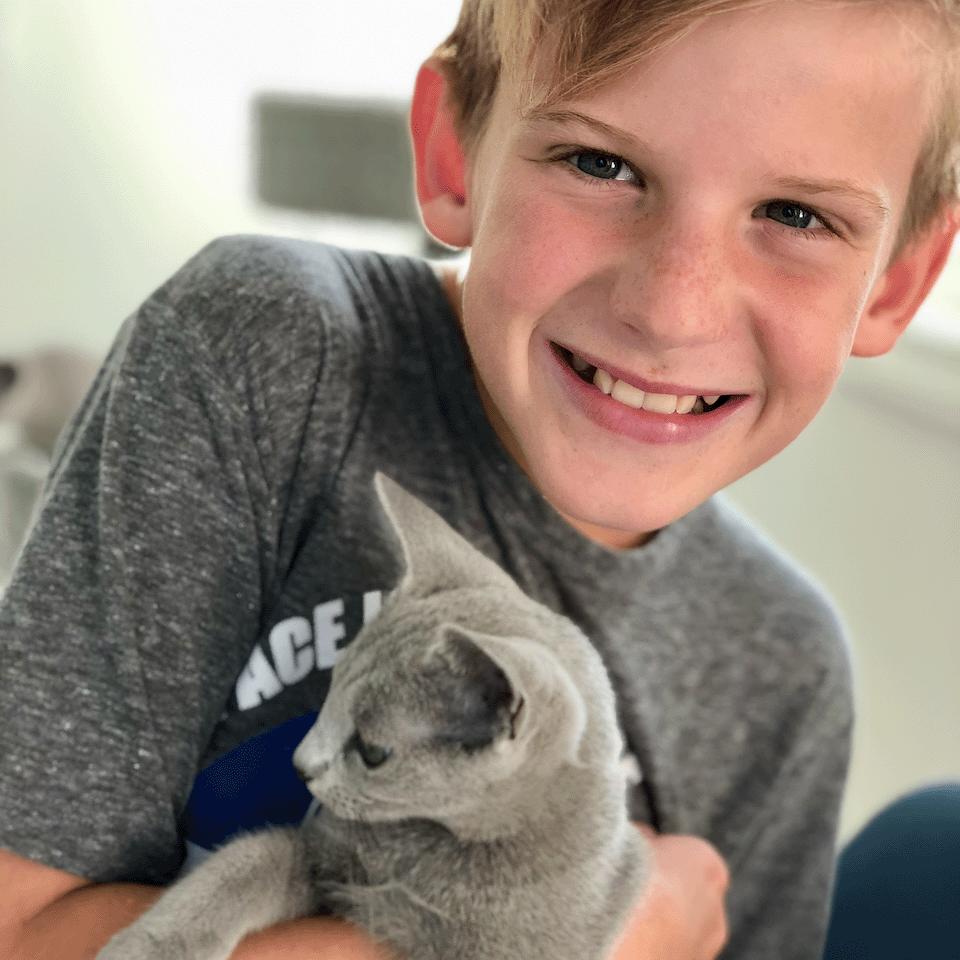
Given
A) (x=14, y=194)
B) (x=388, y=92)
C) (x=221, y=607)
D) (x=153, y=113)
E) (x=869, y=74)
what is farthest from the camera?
(x=153, y=113)

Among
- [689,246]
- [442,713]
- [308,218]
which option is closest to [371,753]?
[442,713]

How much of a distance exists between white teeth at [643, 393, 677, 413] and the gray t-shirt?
110 millimetres

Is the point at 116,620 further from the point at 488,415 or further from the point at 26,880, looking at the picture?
the point at 488,415

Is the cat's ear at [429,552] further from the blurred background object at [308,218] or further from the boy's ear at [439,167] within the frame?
the blurred background object at [308,218]

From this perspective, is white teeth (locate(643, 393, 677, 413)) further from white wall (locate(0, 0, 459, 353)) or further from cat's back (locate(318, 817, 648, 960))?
white wall (locate(0, 0, 459, 353))

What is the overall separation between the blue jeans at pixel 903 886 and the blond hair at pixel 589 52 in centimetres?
48

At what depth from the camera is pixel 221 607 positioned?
0.66 metres

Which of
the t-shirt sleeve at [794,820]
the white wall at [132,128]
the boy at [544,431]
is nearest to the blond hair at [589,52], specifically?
the boy at [544,431]

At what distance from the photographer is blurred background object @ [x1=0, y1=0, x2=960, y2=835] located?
1217 millimetres

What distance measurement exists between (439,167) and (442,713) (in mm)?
413

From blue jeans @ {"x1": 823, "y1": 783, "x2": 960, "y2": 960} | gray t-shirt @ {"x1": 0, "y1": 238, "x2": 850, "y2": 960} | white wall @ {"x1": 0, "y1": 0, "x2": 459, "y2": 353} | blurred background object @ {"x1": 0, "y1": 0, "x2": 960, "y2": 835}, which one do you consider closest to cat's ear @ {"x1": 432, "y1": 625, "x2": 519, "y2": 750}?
gray t-shirt @ {"x1": 0, "y1": 238, "x2": 850, "y2": 960}

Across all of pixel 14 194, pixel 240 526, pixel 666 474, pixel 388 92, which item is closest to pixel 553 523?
pixel 666 474

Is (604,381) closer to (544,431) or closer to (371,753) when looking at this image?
(544,431)

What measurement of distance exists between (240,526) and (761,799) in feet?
1.54
